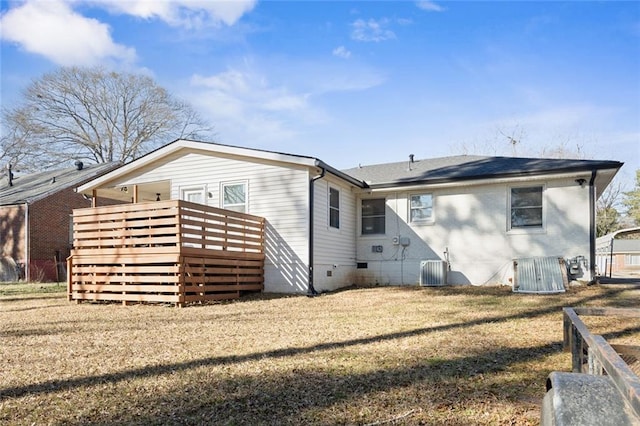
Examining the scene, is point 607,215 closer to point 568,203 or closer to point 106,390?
point 568,203

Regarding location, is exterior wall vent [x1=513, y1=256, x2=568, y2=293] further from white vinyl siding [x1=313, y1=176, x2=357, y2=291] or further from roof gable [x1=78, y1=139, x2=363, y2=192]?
roof gable [x1=78, y1=139, x2=363, y2=192]

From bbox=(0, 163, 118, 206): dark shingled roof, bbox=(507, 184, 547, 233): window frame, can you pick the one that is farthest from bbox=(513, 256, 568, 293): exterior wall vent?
bbox=(0, 163, 118, 206): dark shingled roof

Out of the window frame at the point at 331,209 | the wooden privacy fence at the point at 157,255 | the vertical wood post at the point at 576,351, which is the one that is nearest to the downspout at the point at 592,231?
the window frame at the point at 331,209

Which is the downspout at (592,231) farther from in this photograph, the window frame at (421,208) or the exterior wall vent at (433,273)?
the window frame at (421,208)

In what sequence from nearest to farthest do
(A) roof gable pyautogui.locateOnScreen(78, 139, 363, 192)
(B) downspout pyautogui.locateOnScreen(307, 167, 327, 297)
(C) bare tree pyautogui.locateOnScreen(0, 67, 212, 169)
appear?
(B) downspout pyautogui.locateOnScreen(307, 167, 327, 297) < (A) roof gable pyautogui.locateOnScreen(78, 139, 363, 192) < (C) bare tree pyautogui.locateOnScreen(0, 67, 212, 169)

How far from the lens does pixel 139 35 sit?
15.6 metres

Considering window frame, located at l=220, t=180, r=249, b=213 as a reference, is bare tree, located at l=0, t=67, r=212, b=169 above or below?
above

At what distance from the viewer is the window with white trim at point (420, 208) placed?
12.9 m

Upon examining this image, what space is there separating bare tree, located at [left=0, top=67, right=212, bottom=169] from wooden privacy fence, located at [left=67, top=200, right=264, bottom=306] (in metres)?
20.7

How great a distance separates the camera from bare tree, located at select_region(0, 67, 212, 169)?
93.0 ft

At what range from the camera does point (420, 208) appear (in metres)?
13.0

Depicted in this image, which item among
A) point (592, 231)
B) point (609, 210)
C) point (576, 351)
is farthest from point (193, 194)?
point (609, 210)

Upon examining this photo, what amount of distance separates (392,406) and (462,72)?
52.2ft

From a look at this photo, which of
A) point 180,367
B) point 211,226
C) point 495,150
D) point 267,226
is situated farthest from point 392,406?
point 495,150
